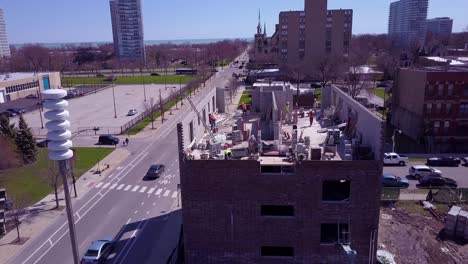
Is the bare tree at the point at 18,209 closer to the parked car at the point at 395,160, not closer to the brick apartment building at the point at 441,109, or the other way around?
the parked car at the point at 395,160

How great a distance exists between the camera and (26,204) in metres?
32.0

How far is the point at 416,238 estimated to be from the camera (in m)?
26.2

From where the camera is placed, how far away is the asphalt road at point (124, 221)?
25.3 meters

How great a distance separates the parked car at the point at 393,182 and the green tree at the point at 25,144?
3796 cm

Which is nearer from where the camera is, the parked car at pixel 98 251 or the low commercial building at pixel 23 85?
the parked car at pixel 98 251

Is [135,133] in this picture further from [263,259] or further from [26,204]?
[263,259]

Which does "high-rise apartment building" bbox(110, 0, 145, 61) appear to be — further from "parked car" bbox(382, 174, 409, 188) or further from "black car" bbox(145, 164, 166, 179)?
"parked car" bbox(382, 174, 409, 188)

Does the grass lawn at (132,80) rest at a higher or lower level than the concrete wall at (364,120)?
lower

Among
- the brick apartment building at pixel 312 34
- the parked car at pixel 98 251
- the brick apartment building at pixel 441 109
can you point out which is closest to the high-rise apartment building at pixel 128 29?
the brick apartment building at pixel 312 34

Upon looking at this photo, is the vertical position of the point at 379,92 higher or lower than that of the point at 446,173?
higher

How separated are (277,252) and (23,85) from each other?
276 feet

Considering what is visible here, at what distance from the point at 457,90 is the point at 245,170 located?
3709cm

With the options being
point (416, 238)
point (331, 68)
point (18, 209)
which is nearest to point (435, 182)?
point (416, 238)

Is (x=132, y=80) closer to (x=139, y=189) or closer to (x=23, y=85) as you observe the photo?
(x=23, y=85)
